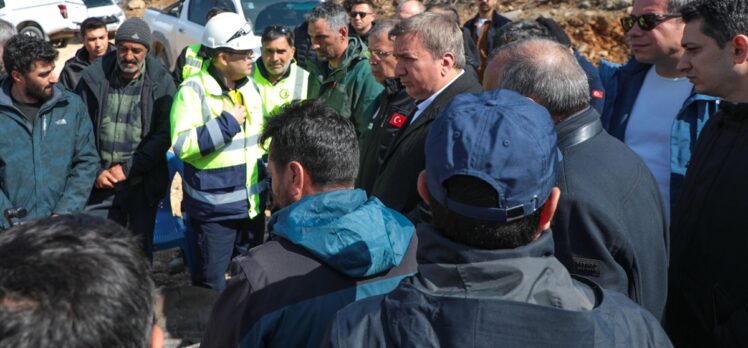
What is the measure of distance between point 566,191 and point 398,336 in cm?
103

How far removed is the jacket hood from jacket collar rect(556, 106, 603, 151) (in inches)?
23.6

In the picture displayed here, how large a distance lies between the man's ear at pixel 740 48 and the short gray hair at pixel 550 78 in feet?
1.77

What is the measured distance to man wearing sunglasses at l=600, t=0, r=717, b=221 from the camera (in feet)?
11.4

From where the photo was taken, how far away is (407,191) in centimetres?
356

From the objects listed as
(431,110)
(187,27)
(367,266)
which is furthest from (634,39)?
(187,27)

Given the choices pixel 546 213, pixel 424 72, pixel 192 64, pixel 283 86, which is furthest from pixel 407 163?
pixel 192 64

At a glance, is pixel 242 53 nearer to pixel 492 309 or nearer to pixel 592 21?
pixel 492 309

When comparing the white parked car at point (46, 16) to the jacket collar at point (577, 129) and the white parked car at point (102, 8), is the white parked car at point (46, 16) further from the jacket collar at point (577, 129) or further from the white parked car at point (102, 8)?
the jacket collar at point (577, 129)

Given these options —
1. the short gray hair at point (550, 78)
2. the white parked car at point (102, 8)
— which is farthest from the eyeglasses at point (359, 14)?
the white parked car at point (102, 8)

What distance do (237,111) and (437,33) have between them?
1530 millimetres

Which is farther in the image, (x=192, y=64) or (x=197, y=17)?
(x=197, y=17)

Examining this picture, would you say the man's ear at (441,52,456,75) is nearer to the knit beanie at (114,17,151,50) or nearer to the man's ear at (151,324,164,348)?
the knit beanie at (114,17,151,50)

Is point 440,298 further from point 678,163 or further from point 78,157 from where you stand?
point 78,157

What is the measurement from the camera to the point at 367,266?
7.50 feet
